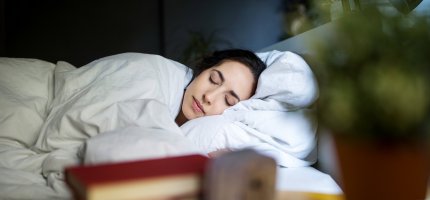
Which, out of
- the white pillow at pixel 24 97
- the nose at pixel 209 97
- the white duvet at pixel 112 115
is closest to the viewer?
the white duvet at pixel 112 115

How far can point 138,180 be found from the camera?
0.41 metres

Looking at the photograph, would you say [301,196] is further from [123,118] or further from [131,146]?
[123,118]

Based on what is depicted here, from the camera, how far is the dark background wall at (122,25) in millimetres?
2201

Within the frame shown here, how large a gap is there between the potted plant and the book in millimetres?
153

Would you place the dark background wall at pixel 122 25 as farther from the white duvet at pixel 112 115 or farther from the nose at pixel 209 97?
the nose at pixel 209 97

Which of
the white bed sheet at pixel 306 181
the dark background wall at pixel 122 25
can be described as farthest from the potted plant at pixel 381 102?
the dark background wall at pixel 122 25

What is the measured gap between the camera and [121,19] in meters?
2.22

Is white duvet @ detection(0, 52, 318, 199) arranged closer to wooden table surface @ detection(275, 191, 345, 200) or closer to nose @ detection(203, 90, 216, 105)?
nose @ detection(203, 90, 216, 105)

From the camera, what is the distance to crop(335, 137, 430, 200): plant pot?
380mm

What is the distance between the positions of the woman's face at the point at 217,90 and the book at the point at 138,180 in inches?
32.3

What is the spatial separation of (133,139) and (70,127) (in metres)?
0.37

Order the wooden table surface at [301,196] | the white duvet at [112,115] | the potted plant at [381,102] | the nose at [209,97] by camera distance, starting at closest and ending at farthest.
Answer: the potted plant at [381,102], the wooden table surface at [301,196], the white duvet at [112,115], the nose at [209,97]

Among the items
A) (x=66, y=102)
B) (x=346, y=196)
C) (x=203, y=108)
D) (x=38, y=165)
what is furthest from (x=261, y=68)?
(x=346, y=196)

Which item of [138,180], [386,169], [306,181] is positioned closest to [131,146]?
[138,180]
